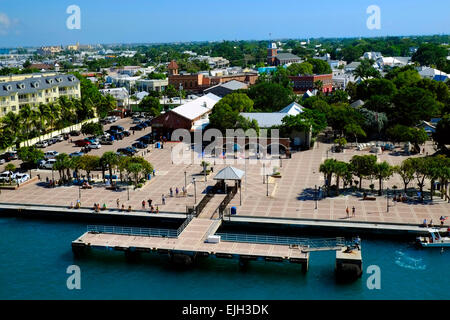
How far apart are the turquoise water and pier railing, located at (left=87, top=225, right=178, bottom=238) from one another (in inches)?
77.3

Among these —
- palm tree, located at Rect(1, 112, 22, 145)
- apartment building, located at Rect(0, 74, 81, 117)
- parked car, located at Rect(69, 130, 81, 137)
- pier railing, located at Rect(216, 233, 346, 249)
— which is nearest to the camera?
pier railing, located at Rect(216, 233, 346, 249)

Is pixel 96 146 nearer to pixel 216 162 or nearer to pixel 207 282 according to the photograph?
pixel 216 162

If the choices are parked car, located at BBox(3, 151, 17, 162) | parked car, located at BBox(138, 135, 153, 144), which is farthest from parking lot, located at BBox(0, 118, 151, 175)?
parked car, located at BBox(138, 135, 153, 144)

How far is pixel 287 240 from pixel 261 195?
1011 cm

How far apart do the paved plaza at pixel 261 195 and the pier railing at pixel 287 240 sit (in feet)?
13.3

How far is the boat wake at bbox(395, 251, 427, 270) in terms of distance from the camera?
1378 inches

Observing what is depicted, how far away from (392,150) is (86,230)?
4123 cm

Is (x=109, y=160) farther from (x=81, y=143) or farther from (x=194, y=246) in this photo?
(x=81, y=143)

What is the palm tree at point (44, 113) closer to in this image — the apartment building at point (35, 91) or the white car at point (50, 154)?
the apartment building at point (35, 91)

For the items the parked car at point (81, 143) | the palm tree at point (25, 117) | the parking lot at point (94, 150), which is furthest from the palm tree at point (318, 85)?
the palm tree at point (25, 117)

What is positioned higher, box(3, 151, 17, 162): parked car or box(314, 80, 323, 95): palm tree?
box(314, 80, 323, 95): palm tree

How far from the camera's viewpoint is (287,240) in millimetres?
38531

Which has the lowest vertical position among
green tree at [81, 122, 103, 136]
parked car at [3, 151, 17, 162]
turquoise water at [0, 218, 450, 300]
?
turquoise water at [0, 218, 450, 300]

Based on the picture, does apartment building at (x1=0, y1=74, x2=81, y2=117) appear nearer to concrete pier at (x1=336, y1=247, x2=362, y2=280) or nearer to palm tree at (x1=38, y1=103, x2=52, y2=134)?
palm tree at (x1=38, y1=103, x2=52, y2=134)
